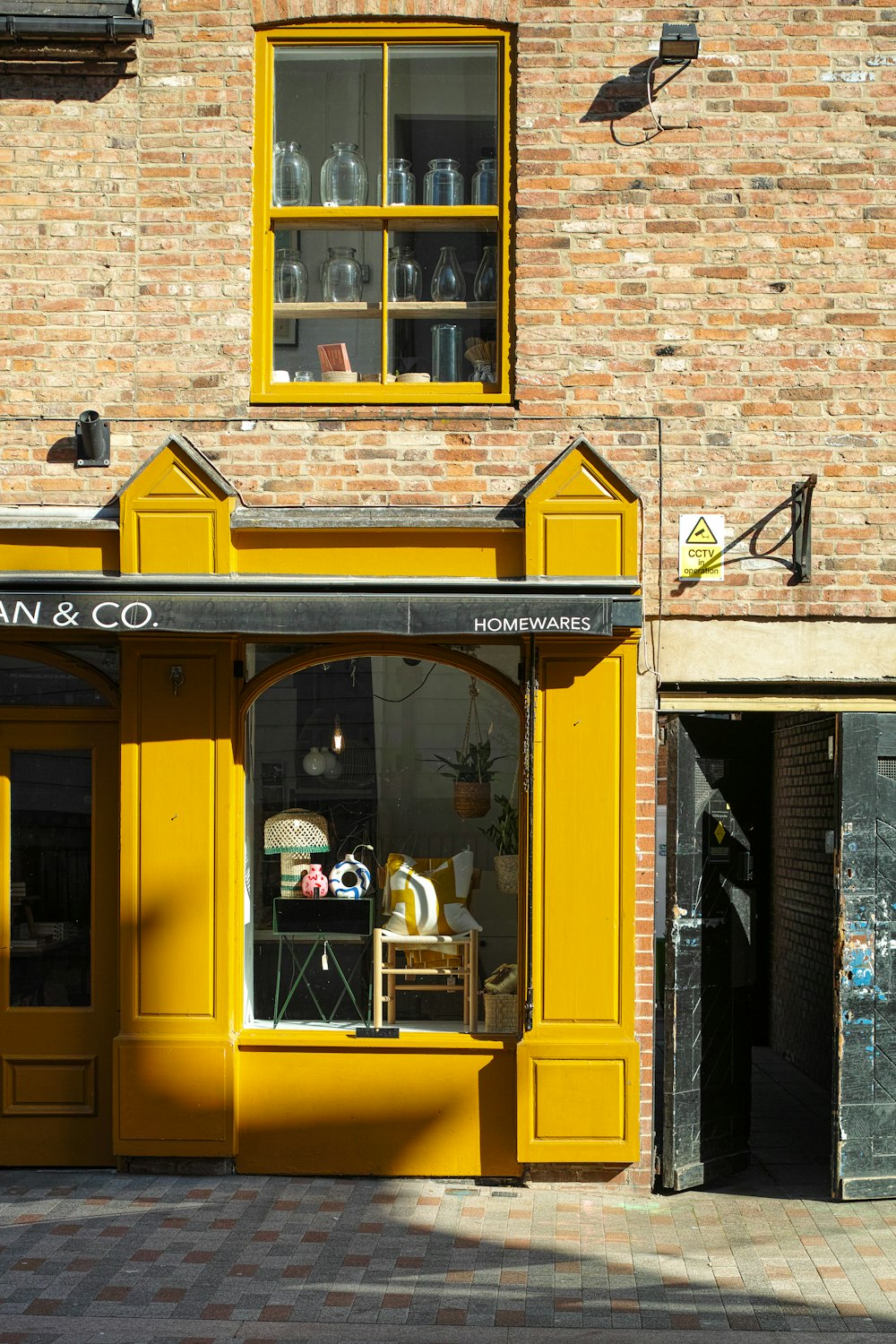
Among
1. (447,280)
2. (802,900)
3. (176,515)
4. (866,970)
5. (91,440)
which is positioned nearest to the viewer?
(866,970)

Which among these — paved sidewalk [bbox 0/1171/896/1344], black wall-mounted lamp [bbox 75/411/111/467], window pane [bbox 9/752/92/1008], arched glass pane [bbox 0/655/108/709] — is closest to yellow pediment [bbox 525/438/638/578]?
black wall-mounted lamp [bbox 75/411/111/467]

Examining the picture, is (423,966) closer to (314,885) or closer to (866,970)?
(314,885)

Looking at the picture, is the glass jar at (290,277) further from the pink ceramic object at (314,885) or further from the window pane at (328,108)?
the pink ceramic object at (314,885)

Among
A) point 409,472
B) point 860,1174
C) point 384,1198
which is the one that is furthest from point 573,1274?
point 409,472

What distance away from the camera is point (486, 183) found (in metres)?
7.42

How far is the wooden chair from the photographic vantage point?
7.27 meters

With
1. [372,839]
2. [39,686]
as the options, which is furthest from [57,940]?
[372,839]

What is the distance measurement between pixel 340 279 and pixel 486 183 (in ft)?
3.10

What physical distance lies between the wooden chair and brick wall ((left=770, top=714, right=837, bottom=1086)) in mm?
2604

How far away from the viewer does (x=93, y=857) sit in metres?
7.34

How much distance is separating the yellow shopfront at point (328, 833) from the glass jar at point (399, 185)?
5.92 feet

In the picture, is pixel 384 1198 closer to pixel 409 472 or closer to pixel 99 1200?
pixel 99 1200

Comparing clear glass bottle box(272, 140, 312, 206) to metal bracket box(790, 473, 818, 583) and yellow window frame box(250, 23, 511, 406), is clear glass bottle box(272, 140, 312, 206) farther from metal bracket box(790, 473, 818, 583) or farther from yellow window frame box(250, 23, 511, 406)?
metal bracket box(790, 473, 818, 583)

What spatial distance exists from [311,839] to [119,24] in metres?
4.42
